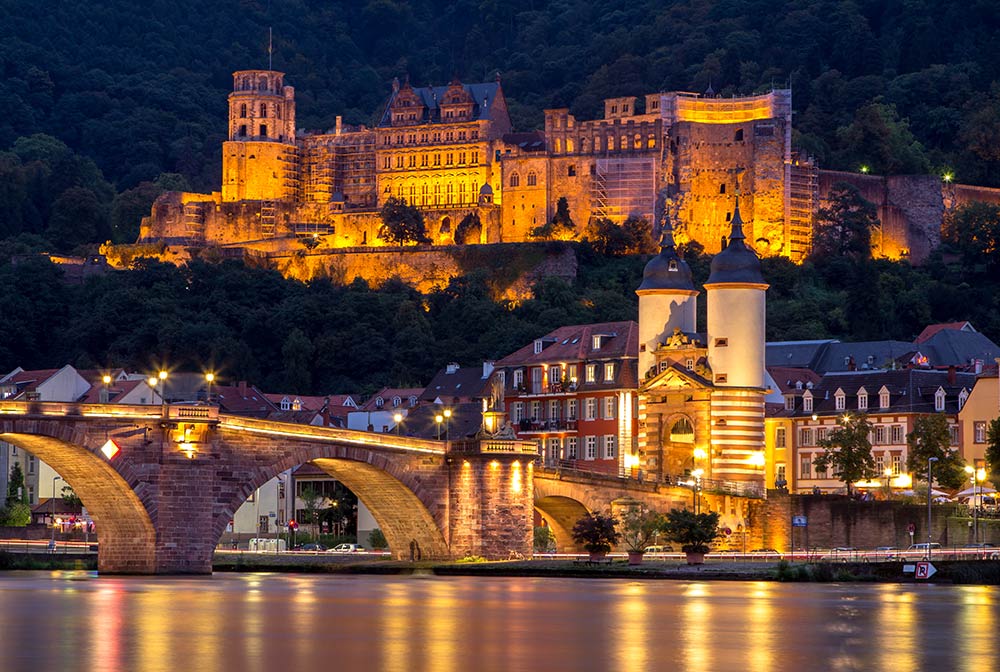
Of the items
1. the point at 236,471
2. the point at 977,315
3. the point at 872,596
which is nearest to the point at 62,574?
the point at 236,471

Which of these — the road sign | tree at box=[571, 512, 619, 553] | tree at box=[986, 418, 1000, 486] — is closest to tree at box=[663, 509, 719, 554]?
tree at box=[571, 512, 619, 553]

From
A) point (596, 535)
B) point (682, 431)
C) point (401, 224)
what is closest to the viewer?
Answer: point (596, 535)

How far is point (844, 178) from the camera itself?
162500 mm

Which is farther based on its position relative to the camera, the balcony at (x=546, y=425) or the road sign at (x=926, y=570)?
the balcony at (x=546, y=425)

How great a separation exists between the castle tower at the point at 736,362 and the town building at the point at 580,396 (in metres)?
6.07

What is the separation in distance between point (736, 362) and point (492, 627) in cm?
4614

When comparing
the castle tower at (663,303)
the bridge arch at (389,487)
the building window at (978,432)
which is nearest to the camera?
the bridge arch at (389,487)

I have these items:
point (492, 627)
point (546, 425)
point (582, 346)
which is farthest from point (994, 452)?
point (492, 627)

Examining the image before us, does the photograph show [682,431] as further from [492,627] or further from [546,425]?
[492,627]

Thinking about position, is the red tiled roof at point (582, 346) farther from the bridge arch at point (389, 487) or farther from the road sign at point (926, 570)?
the road sign at point (926, 570)

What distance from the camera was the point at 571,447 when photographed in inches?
3917

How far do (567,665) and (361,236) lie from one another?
13452cm

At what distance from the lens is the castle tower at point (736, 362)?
8950cm

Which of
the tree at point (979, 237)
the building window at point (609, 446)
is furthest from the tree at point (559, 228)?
the building window at point (609, 446)
